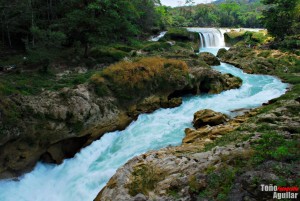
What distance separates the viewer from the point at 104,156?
1252cm

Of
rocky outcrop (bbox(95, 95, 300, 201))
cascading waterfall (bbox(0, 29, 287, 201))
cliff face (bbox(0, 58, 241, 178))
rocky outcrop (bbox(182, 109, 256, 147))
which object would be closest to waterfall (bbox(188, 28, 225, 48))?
cascading waterfall (bbox(0, 29, 287, 201))

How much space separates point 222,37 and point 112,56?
130 ft

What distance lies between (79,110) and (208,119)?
701 centimetres

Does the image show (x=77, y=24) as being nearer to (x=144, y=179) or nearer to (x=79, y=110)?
(x=79, y=110)

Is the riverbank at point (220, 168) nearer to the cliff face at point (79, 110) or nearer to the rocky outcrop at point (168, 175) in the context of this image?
the rocky outcrop at point (168, 175)

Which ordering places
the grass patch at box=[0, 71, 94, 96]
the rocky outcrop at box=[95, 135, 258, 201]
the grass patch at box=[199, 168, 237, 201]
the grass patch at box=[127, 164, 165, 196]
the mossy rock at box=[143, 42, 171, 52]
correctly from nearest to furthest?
the grass patch at box=[199, 168, 237, 201] → the rocky outcrop at box=[95, 135, 258, 201] → the grass patch at box=[127, 164, 165, 196] → the grass patch at box=[0, 71, 94, 96] → the mossy rock at box=[143, 42, 171, 52]

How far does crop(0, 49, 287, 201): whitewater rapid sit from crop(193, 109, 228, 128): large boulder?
2.50 ft

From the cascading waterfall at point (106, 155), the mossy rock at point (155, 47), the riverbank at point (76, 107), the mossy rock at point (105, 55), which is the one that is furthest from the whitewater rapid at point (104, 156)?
the mossy rock at point (155, 47)

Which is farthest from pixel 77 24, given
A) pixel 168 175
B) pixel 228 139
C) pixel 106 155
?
pixel 168 175

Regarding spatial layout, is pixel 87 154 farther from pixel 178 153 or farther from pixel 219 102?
pixel 219 102

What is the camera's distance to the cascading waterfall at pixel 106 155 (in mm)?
10180

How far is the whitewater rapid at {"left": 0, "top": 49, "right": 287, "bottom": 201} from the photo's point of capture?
1017 centimetres

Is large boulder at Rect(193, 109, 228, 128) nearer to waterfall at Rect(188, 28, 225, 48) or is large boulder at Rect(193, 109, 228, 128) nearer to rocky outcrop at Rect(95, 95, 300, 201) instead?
rocky outcrop at Rect(95, 95, 300, 201)

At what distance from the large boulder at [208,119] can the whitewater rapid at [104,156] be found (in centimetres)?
76
